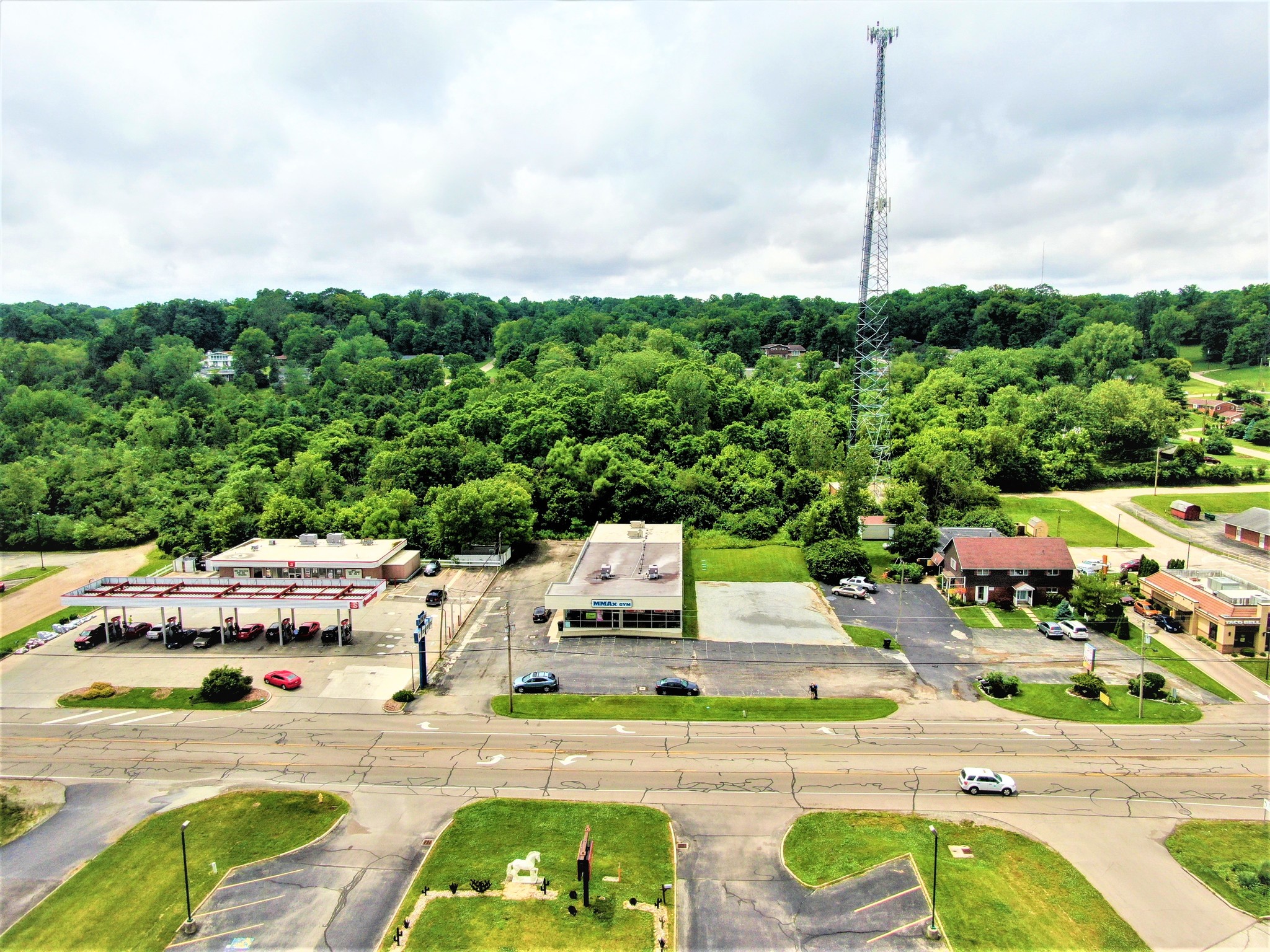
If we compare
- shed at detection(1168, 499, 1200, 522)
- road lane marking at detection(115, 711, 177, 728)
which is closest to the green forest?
shed at detection(1168, 499, 1200, 522)

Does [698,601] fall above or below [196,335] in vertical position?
below

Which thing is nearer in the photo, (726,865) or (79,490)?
(726,865)

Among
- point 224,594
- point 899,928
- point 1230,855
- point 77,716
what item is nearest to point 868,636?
point 1230,855

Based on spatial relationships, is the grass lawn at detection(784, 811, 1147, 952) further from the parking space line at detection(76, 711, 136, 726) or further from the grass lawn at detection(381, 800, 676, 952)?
the parking space line at detection(76, 711, 136, 726)

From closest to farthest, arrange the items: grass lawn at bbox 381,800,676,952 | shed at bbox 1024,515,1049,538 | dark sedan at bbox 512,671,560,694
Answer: grass lawn at bbox 381,800,676,952, dark sedan at bbox 512,671,560,694, shed at bbox 1024,515,1049,538

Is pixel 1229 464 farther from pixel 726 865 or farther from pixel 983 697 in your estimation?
pixel 726 865

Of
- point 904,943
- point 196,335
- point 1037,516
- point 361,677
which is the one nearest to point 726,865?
point 904,943

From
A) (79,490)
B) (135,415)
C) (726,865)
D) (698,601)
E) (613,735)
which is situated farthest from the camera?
(135,415)
